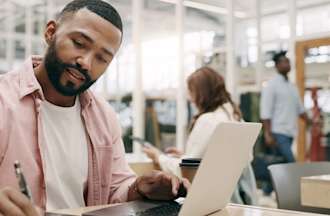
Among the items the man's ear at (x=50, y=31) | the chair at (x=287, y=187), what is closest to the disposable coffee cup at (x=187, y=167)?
the man's ear at (x=50, y=31)

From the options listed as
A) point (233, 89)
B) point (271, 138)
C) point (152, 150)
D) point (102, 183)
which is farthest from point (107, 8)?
point (233, 89)

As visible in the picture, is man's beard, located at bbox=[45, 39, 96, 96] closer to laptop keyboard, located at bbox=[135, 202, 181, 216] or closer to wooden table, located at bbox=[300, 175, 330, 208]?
laptop keyboard, located at bbox=[135, 202, 181, 216]

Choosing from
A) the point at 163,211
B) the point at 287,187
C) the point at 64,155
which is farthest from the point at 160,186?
the point at 287,187

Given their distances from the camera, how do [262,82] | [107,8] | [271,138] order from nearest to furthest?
[107,8] → [271,138] → [262,82]

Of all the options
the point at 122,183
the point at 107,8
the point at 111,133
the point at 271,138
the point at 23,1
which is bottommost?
the point at 271,138

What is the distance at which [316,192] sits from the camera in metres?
1.76

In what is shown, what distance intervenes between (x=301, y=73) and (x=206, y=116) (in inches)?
152

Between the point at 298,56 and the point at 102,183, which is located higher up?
the point at 298,56

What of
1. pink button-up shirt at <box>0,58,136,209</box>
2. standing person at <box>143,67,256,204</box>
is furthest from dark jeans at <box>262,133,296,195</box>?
pink button-up shirt at <box>0,58,136,209</box>

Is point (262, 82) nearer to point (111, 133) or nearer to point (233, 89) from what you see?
point (233, 89)

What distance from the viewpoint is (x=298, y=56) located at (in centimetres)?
645

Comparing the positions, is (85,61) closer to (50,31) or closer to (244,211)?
(50,31)

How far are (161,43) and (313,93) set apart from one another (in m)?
1.97

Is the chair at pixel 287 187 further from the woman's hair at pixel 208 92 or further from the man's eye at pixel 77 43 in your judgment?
the man's eye at pixel 77 43
